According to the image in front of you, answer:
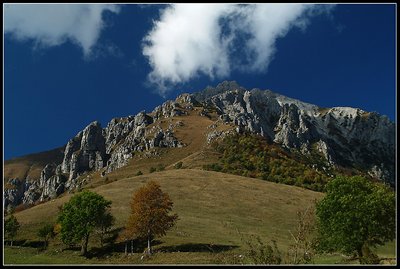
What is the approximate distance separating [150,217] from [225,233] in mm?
13345

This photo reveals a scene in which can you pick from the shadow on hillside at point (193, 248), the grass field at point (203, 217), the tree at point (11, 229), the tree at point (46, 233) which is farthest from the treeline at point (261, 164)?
the tree at point (11, 229)

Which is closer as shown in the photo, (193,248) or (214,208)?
(193,248)

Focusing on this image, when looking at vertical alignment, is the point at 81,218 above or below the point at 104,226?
above

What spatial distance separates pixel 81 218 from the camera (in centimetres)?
6831

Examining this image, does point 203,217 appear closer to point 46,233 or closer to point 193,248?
point 193,248

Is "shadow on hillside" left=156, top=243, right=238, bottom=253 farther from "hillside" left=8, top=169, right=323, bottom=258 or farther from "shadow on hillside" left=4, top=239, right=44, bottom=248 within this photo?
"shadow on hillside" left=4, top=239, right=44, bottom=248

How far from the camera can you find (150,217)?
67.2 meters

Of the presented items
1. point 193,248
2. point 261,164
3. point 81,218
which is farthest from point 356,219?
point 261,164


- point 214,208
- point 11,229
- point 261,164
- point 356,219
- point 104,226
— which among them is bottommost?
point 356,219

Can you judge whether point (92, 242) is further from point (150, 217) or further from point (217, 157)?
point (217, 157)

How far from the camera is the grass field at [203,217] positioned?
2363 inches

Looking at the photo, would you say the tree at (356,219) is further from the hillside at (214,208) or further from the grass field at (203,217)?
the hillside at (214,208)

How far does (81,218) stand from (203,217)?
24.4m

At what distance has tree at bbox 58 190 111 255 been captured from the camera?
221 ft
